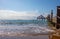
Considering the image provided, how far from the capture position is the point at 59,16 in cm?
1545

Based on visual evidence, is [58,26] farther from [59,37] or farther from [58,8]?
[59,37]

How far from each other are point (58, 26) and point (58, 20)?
0.56 metres

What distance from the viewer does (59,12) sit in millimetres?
15383

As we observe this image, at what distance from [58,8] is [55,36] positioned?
1085 cm

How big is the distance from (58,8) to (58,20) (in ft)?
3.66

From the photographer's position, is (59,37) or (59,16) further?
(59,16)

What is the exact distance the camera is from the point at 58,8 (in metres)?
15.3

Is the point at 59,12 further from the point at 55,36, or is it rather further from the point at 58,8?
the point at 55,36

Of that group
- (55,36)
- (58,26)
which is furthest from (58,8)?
(55,36)

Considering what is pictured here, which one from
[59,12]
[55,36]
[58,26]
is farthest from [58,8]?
[55,36]

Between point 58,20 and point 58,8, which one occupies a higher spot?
point 58,8

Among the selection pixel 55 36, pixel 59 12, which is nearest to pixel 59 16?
pixel 59 12

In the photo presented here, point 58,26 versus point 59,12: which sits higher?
point 59,12

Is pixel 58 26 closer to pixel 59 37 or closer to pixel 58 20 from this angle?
pixel 58 20
